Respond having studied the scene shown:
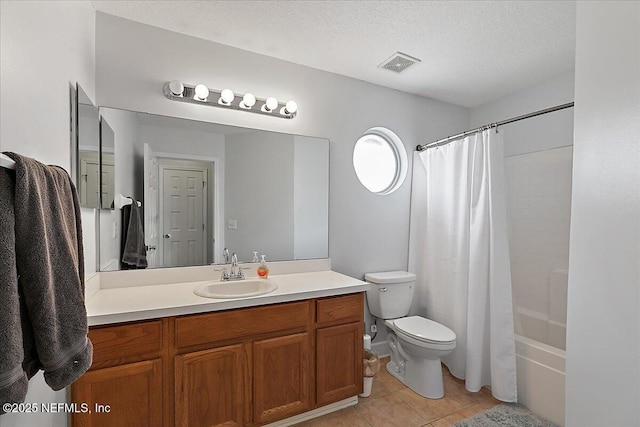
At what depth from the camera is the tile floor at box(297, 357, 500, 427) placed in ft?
6.21

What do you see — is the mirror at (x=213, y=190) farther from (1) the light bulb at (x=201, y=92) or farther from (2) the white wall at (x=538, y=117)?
(2) the white wall at (x=538, y=117)

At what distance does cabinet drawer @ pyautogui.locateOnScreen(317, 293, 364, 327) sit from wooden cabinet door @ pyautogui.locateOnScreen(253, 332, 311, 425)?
154 mm

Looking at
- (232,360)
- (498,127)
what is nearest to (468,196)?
(498,127)

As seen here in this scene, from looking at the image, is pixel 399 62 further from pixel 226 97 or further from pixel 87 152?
pixel 87 152

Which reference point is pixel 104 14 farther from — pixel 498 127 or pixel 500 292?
pixel 500 292

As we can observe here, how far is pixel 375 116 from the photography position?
2.71 m

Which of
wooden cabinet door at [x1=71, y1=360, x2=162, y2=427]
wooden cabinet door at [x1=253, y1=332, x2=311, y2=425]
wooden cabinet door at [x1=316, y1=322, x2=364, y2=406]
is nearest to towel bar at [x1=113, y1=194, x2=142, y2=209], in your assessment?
wooden cabinet door at [x1=71, y1=360, x2=162, y2=427]

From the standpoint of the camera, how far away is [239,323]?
1.62 meters

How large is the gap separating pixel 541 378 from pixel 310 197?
197cm

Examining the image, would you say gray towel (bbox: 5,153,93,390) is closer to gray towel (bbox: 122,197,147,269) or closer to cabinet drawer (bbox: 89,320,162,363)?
cabinet drawer (bbox: 89,320,162,363)

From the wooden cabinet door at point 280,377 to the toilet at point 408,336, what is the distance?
2.76ft

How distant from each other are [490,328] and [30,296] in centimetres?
248

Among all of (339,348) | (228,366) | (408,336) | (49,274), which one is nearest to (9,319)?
(49,274)

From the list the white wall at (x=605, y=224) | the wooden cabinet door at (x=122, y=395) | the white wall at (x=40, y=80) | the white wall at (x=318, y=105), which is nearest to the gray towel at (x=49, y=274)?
the white wall at (x=40, y=80)
